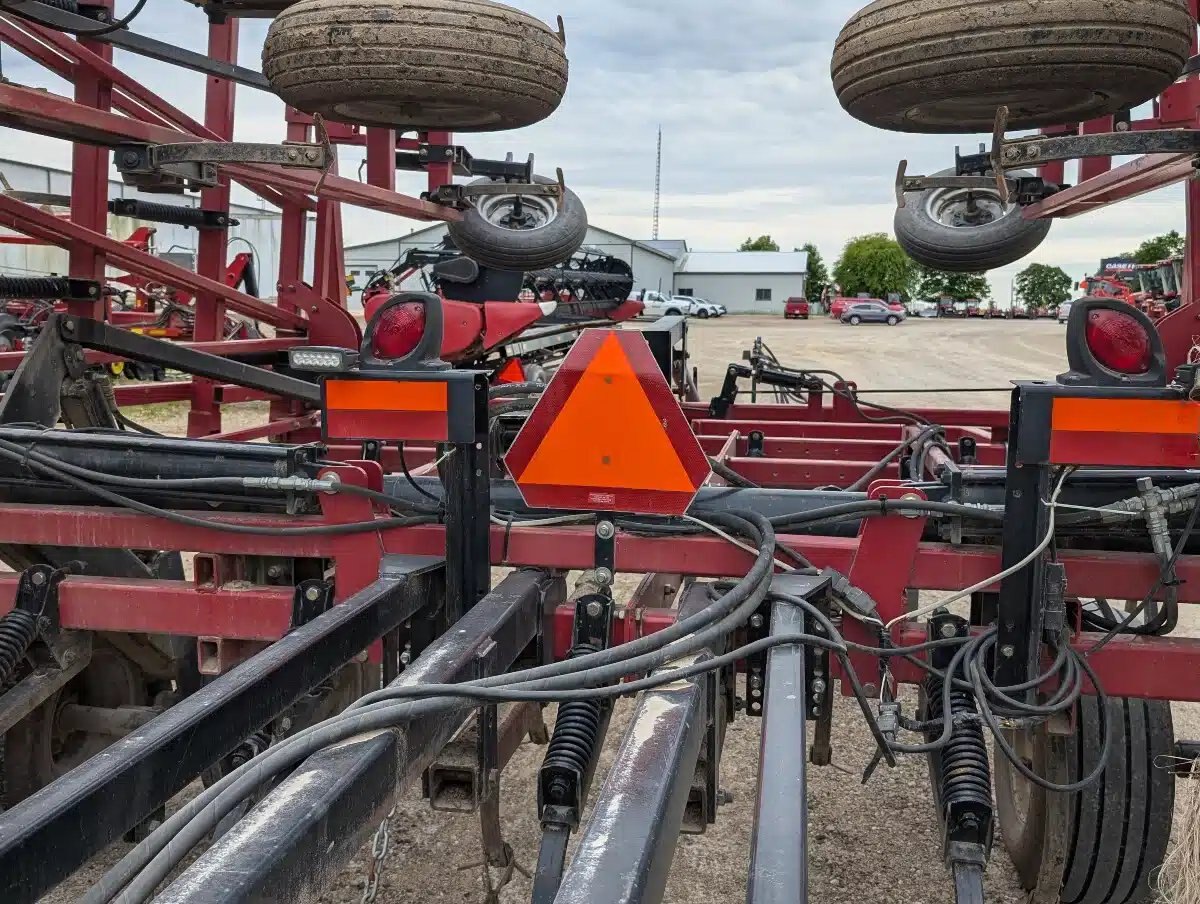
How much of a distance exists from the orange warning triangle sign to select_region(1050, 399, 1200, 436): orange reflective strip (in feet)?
2.57

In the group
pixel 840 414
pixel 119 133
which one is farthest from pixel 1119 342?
pixel 840 414

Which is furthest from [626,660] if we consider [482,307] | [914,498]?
[482,307]

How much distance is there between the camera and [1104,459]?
2.13 m

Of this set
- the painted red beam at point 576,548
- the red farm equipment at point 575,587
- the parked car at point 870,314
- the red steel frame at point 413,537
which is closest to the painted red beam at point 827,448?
the red steel frame at point 413,537

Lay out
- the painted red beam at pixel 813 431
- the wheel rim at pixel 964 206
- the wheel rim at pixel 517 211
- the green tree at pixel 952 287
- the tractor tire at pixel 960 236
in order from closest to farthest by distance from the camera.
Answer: the painted red beam at pixel 813 431 → the tractor tire at pixel 960 236 → the wheel rim at pixel 964 206 → the wheel rim at pixel 517 211 → the green tree at pixel 952 287

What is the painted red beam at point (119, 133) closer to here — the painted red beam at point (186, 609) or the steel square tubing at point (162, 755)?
the painted red beam at point (186, 609)

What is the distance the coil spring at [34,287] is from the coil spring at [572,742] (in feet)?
11.2

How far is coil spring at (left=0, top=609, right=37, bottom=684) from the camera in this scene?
246cm

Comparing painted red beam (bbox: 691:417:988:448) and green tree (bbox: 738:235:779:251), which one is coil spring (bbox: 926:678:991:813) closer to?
painted red beam (bbox: 691:417:988:448)

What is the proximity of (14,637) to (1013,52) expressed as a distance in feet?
8.74

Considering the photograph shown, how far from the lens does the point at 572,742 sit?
1962mm

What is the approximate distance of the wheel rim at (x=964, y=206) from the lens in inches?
249

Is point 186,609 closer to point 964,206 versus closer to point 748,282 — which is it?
point 964,206

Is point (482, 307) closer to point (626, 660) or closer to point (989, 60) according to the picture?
point (989, 60)
